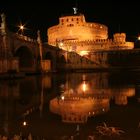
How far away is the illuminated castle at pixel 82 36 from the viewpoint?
10250 cm

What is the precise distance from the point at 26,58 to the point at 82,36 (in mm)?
53501

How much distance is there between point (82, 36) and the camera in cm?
11231

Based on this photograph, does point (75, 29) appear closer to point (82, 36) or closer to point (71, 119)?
point (82, 36)

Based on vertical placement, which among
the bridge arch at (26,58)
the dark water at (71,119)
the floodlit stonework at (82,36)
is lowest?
the dark water at (71,119)

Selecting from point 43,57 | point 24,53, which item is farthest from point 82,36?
point 24,53


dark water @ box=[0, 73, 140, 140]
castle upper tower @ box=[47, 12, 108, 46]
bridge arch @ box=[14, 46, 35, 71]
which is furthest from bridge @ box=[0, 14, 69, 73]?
castle upper tower @ box=[47, 12, 108, 46]

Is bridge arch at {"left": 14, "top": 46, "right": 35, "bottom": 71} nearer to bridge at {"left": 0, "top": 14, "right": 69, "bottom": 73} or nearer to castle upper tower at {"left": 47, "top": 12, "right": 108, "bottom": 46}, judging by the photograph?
bridge at {"left": 0, "top": 14, "right": 69, "bottom": 73}

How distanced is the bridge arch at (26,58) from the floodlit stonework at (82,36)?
42063 mm

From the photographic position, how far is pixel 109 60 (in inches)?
3797

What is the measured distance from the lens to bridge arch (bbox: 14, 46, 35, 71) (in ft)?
193

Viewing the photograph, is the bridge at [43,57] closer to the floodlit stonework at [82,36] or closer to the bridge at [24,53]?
the bridge at [24,53]

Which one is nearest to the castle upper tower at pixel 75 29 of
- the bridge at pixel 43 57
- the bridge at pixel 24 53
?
the bridge at pixel 43 57

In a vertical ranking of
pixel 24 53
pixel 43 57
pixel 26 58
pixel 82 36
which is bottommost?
pixel 26 58

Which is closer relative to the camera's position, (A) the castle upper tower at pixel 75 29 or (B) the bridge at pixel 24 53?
(B) the bridge at pixel 24 53
